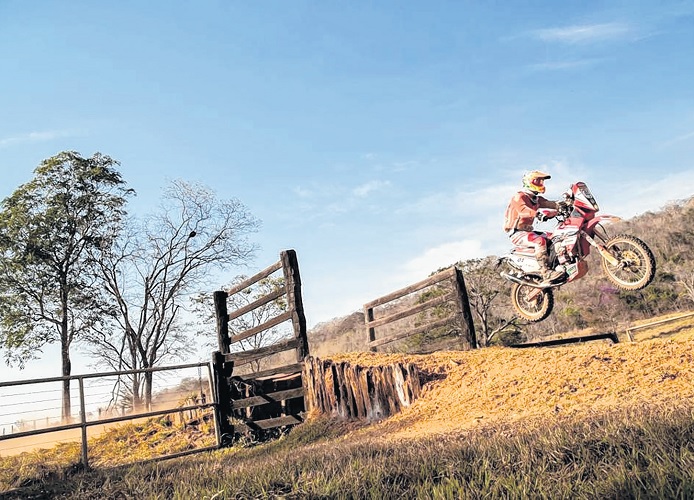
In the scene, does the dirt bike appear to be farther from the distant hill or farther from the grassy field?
the distant hill

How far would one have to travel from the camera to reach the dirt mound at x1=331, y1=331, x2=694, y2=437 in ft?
18.2

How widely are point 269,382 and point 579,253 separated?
226 inches

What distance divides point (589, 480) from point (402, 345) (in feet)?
61.3

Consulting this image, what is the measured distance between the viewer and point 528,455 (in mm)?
3174

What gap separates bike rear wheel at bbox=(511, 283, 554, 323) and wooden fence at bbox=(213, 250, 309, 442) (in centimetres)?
358

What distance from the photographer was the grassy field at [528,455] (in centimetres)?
278

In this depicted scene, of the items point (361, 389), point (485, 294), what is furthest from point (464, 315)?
point (485, 294)

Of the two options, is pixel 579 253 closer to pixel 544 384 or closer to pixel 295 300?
pixel 544 384

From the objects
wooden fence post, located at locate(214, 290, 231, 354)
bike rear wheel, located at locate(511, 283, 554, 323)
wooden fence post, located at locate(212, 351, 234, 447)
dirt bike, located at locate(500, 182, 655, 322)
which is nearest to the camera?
dirt bike, located at locate(500, 182, 655, 322)

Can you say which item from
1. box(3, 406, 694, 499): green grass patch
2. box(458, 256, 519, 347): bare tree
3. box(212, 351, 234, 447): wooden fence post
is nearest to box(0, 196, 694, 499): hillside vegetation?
box(3, 406, 694, 499): green grass patch

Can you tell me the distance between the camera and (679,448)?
3.11 m

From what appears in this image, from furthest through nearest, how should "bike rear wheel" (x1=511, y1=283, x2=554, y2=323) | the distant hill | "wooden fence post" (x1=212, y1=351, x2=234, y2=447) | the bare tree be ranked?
the distant hill → the bare tree → "wooden fence post" (x1=212, y1=351, x2=234, y2=447) → "bike rear wheel" (x1=511, y1=283, x2=554, y2=323)

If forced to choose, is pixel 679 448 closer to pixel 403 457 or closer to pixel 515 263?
pixel 403 457

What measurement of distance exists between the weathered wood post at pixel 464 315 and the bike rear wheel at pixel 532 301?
82cm
